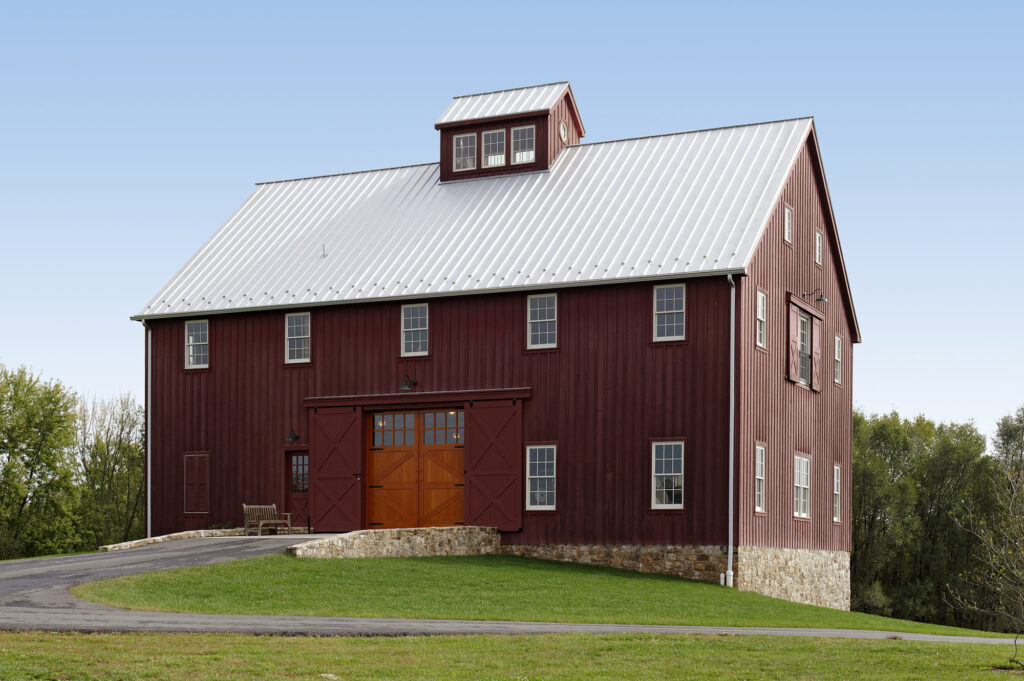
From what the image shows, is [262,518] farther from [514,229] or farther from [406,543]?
[514,229]

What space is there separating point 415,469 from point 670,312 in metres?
7.74

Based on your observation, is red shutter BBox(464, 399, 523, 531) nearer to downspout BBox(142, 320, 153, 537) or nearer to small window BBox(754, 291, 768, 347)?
small window BBox(754, 291, 768, 347)

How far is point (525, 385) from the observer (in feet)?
102

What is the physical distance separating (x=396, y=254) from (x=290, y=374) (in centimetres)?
421

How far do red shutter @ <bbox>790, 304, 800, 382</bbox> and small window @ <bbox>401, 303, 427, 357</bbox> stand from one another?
9.31 m

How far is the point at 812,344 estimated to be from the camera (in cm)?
3484

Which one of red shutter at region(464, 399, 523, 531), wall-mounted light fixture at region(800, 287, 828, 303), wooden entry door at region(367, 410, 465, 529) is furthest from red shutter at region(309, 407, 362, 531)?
wall-mounted light fixture at region(800, 287, 828, 303)

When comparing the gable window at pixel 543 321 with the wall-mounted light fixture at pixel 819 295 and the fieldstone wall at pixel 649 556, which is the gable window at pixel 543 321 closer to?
the fieldstone wall at pixel 649 556

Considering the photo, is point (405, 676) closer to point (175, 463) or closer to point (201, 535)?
point (201, 535)

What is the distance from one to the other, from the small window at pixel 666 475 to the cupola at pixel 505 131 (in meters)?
→ 10.2

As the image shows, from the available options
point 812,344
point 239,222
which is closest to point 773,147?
point 812,344

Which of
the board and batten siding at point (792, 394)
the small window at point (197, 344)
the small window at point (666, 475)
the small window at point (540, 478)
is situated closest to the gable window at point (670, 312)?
the board and batten siding at point (792, 394)

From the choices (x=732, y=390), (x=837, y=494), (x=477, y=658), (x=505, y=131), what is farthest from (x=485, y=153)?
(x=477, y=658)

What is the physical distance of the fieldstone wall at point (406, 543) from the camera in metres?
26.6
